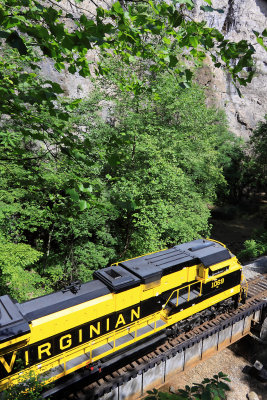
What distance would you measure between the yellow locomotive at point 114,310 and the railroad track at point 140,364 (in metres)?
0.34

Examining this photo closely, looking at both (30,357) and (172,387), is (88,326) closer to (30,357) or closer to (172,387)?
(30,357)

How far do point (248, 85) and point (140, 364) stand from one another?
1847 inches

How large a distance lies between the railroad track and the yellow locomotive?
0.34 m

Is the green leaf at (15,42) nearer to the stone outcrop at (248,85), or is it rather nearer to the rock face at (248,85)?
the stone outcrop at (248,85)

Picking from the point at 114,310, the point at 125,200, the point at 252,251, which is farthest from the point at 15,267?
the point at 252,251

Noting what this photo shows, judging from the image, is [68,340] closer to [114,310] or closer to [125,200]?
[114,310]

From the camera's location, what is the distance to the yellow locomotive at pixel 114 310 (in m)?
7.09

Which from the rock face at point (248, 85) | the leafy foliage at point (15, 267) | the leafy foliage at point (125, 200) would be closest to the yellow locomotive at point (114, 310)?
the leafy foliage at point (15, 267)

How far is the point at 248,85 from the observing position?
45719 millimetres

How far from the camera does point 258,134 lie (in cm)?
3177

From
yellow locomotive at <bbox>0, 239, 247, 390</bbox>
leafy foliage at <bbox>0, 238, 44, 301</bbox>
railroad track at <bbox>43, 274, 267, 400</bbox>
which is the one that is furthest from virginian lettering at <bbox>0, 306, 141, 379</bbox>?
leafy foliage at <bbox>0, 238, 44, 301</bbox>

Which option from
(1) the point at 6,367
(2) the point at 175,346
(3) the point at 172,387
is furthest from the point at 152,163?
(1) the point at 6,367

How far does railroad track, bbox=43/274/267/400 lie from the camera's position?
26.4 feet

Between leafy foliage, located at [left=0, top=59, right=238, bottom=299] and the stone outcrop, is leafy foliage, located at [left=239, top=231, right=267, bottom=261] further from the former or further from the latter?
the stone outcrop
